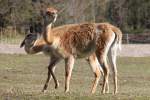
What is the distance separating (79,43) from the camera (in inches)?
587

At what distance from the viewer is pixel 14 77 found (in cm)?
2252

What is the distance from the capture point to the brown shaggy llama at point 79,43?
1452 centimetres

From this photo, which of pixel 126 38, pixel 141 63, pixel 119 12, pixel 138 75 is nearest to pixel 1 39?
pixel 126 38

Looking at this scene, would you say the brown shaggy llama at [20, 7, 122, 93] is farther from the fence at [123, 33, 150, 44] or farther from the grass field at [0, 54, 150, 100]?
the fence at [123, 33, 150, 44]

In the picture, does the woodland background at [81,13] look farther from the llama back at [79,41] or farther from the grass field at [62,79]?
the llama back at [79,41]

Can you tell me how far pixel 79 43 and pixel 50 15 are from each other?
5.69 ft

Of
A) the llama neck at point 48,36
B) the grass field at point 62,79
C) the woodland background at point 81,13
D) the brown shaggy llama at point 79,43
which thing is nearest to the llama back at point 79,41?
the brown shaggy llama at point 79,43

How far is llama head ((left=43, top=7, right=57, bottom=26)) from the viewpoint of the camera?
13.4 meters

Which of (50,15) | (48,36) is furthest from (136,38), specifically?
(50,15)

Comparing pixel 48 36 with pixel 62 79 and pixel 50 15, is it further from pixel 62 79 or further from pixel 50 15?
pixel 62 79

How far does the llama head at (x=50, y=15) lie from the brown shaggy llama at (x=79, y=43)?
610 mm

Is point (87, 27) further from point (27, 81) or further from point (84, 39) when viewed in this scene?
point (27, 81)

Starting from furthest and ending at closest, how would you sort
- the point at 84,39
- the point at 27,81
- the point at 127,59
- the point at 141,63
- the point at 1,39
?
the point at 1,39 < the point at 127,59 < the point at 141,63 < the point at 27,81 < the point at 84,39

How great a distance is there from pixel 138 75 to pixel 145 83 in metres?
3.66
